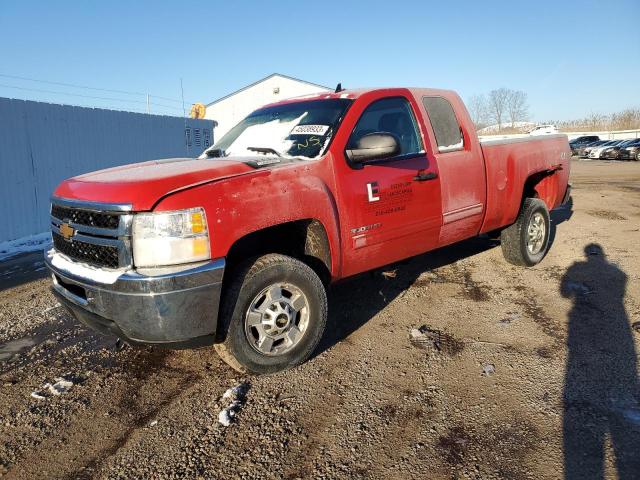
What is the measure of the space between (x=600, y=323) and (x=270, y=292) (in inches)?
110

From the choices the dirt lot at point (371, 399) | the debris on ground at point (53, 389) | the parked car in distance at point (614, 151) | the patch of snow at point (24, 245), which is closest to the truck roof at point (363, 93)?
the dirt lot at point (371, 399)

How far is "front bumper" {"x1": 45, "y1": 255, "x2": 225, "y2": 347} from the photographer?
255 centimetres

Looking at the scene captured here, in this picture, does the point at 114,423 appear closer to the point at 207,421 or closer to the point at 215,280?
the point at 207,421

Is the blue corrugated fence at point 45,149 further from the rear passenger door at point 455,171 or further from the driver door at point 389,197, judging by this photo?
the rear passenger door at point 455,171

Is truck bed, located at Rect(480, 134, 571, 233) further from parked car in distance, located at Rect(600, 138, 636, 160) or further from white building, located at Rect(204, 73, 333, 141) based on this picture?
parked car in distance, located at Rect(600, 138, 636, 160)

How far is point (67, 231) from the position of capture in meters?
3.01

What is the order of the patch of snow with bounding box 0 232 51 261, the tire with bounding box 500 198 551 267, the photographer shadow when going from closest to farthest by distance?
1. the photographer shadow
2. the tire with bounding box 500 198 551 267
3. the patch of snow with bounding box 0 232 51 261

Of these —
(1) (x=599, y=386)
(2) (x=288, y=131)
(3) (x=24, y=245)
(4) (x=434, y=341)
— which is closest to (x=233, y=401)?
(4) (x=434, y=341)

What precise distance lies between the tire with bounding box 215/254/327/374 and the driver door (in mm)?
460

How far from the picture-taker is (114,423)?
2717 millimetres

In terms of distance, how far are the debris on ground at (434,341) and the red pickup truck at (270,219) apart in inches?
25.8

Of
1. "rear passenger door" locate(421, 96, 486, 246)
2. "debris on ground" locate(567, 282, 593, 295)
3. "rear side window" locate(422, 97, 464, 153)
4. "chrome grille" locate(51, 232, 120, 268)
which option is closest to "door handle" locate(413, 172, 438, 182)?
"rear passenger door" locate(421, 96, 486, 246)

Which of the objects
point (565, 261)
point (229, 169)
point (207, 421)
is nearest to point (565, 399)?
point (207, 421)

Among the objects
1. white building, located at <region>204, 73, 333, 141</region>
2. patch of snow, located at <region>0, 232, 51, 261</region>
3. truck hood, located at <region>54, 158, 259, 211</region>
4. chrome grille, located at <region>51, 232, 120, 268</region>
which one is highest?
white building, located at <region>204, 73, 333, 141</region>
